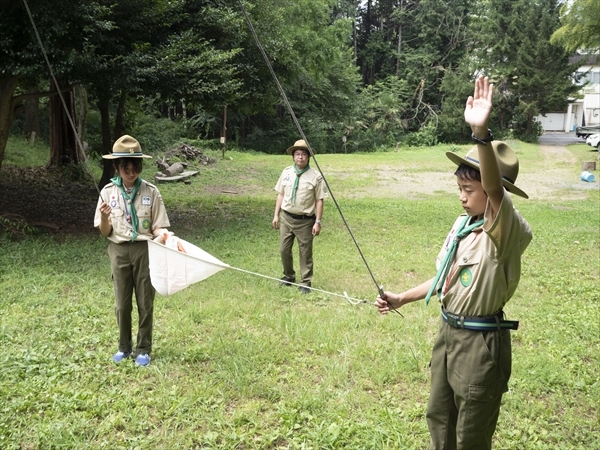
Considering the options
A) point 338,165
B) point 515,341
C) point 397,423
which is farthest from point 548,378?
point 338,165

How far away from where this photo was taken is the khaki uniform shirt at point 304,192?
6145mm

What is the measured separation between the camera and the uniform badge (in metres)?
2.35

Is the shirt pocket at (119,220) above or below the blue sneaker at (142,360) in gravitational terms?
above

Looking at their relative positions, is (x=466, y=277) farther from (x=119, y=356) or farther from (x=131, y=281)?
(x=119, y=356)

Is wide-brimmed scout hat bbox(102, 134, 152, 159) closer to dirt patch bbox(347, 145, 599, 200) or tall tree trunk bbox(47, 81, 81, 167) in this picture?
tall tree trunk bbox(47, 81, 81, 167)

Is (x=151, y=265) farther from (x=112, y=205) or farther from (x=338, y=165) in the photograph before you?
(x=338, y=165)

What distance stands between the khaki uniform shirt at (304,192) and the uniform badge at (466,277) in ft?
12.7

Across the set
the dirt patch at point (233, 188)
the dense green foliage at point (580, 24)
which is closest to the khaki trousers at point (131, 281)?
the dirt patch at point (233, 188)

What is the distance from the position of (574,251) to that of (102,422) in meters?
8.06

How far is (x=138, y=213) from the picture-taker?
3.98 metres

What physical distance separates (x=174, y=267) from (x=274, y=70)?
8.57 metres

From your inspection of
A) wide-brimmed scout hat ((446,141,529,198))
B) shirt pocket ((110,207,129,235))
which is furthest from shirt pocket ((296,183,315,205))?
wide-brimmed scout hat ((446,141,529,198))

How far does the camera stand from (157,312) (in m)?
5.44

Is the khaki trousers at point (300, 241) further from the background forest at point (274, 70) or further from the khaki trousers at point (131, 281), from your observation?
the background forest at point (274, 70)
